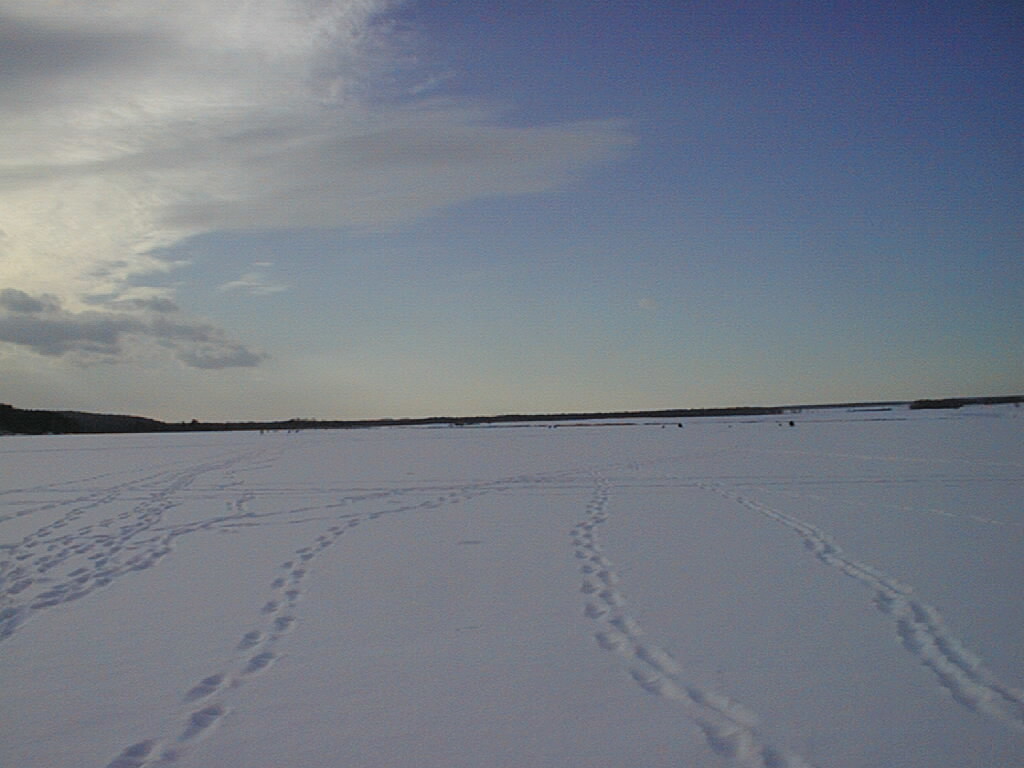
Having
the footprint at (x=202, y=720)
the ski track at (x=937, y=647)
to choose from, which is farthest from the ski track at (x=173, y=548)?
the ski track at (x=937, y=647)

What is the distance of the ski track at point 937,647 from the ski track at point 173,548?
3598 mm

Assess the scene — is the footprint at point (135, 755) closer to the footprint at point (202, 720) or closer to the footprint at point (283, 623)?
the footprint at point (202, 720)

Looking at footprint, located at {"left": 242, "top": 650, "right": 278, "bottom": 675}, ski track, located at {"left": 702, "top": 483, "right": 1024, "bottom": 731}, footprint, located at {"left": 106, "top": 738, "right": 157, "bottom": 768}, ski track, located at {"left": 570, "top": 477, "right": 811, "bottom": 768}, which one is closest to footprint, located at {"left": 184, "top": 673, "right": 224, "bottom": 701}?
footprint, located at {"left": 242, "top": 650, "right": 278, "bottom": 675}

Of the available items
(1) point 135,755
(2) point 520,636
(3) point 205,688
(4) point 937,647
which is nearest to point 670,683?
(2) point 520,636

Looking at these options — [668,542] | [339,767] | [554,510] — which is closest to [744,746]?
[339,767]

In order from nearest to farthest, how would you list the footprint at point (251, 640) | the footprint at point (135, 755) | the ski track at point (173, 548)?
the footprint at point (135, 755), the ski track at point (173, 548), the footprint at point (251, 640)

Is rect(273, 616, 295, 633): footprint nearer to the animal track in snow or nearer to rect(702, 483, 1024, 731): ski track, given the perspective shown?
the animal track in snow

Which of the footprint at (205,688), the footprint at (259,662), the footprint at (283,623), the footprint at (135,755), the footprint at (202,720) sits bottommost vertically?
the footprint at (135,755)

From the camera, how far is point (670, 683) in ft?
14.6

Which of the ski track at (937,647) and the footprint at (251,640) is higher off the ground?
the ski track at (937,647)

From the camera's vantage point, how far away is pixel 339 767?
3.51 meters

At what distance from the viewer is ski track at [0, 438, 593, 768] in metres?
4.31

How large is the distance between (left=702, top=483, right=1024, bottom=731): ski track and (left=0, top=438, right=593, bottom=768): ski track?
3598 millimetres

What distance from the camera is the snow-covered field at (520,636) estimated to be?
3.76 m
